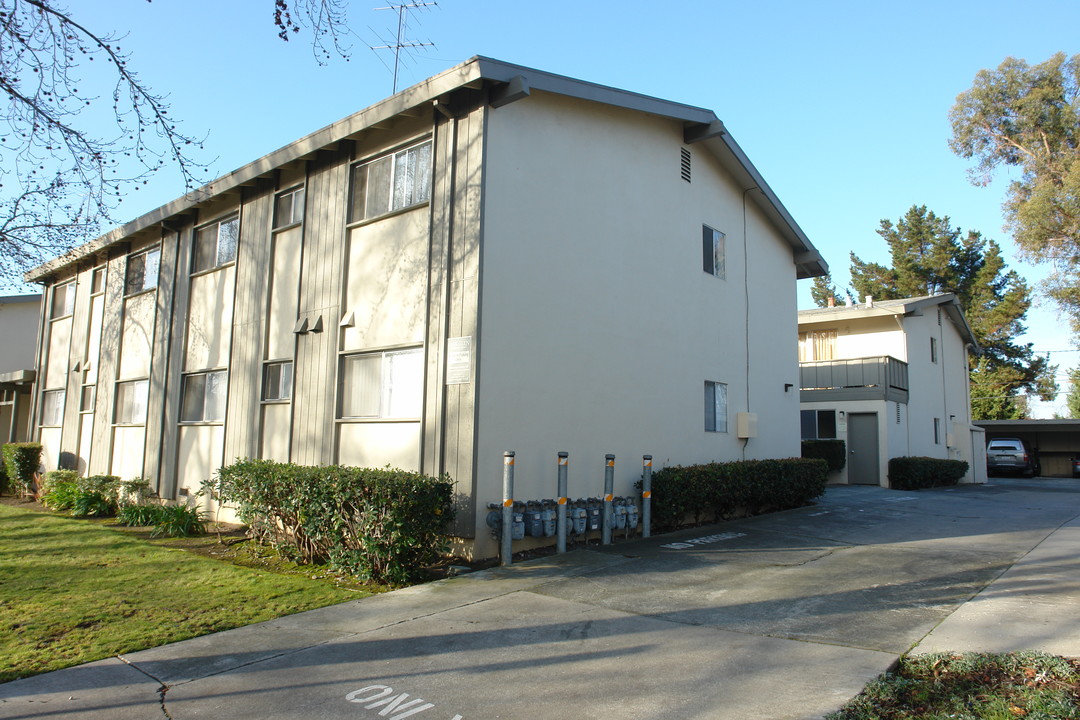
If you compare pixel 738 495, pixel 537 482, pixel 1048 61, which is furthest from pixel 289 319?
pixel 1048 61

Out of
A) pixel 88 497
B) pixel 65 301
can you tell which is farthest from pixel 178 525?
pixel 65 301

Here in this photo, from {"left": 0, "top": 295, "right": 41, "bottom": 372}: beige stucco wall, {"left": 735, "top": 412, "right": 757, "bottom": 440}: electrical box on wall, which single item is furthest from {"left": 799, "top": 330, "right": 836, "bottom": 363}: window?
{"left": 0, "top": 295, "right": 41, "bottom": 372}: beige stucco wall

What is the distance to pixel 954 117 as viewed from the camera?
1264 inches

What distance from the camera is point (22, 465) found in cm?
1906

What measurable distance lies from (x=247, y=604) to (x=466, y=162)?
→ 585cm

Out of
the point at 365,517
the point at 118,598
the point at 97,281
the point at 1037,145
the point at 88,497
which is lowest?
the point at 118,598

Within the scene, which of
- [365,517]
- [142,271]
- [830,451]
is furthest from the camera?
[830,451]

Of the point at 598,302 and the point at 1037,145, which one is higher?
the point at 1037,145

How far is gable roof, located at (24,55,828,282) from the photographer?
9.32m

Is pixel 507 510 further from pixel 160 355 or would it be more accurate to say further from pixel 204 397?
pixel 160 355

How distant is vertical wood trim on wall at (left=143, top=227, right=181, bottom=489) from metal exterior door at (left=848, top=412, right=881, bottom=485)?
19.0m

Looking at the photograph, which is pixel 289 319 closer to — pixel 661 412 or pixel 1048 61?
pixel 661 412

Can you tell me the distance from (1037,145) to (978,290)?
54.6 feet

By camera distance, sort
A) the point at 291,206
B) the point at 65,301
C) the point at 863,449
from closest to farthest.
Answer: the point at 291,206 < the point at 65,301 < the point at 863,449
